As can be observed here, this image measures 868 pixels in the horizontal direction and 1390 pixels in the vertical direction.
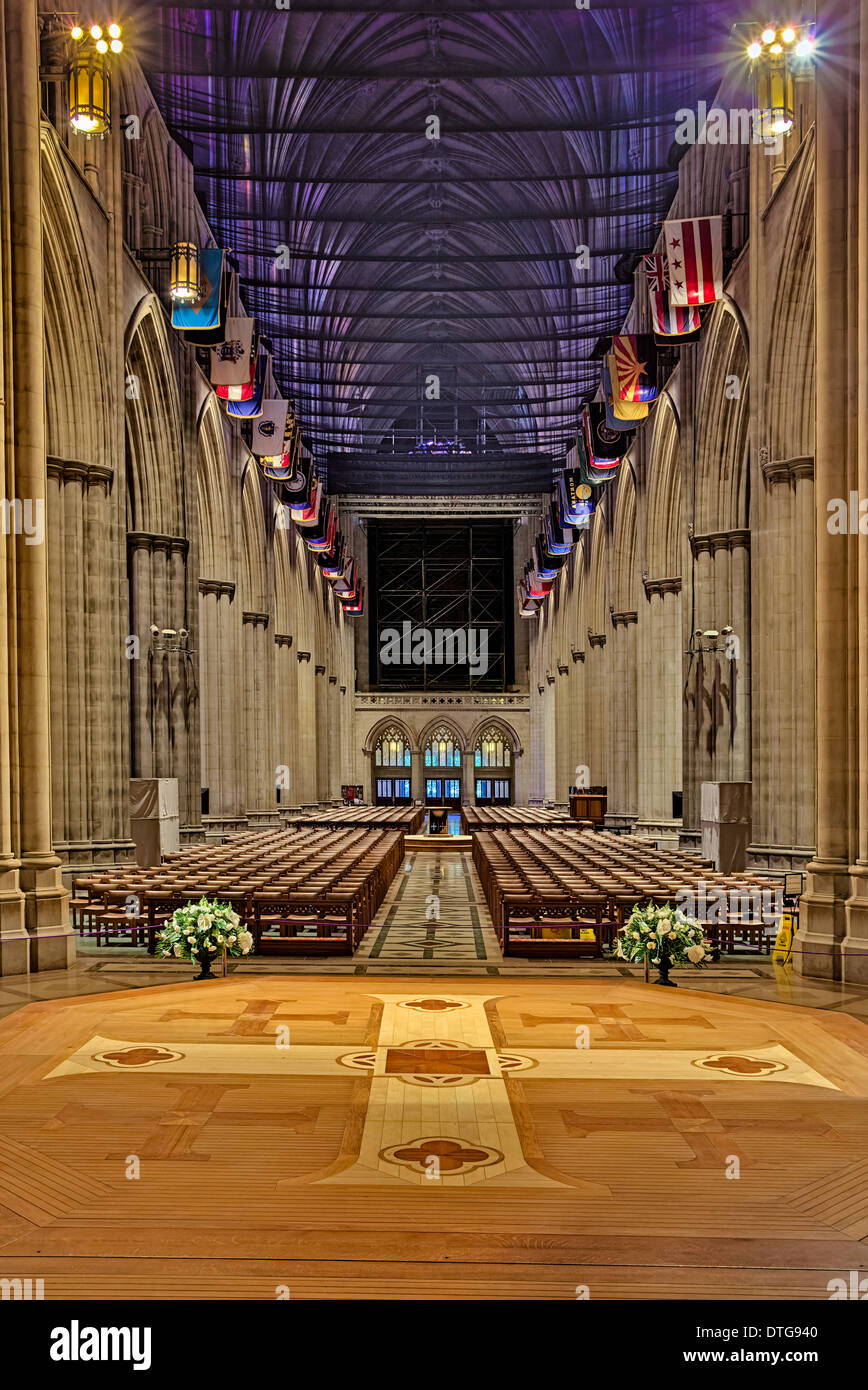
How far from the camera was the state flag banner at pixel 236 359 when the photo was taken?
24.5 meters

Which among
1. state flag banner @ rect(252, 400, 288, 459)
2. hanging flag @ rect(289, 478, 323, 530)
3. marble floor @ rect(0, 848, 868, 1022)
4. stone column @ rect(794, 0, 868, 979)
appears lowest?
marble floor @ rect(0, 848, 868, 1022)

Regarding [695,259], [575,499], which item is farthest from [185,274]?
[575,499]

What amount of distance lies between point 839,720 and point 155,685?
1739 cm

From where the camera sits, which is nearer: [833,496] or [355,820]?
[833,496]

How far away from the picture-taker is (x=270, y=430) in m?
28.0

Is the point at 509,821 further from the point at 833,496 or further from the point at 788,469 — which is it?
the point at 833,496

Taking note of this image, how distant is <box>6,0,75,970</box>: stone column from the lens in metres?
12.4

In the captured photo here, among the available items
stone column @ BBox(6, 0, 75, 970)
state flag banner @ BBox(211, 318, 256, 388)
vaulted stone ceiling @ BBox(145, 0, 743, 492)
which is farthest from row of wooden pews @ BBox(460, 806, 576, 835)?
stone column @ BBox(6, 0, 75, 970)

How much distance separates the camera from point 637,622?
35.2 meters

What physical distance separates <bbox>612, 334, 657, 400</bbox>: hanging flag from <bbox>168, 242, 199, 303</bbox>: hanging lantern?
9350 mm

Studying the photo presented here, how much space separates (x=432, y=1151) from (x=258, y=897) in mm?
8774

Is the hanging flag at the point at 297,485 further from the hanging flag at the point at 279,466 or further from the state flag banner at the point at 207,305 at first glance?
the state flag banner at the point at 207,305

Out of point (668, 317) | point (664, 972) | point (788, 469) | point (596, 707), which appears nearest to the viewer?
point (664, 972)

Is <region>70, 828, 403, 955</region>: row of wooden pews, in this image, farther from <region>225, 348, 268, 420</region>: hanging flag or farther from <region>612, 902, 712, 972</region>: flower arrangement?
<region>225, 348, 268, 420</region>: hanging flag
